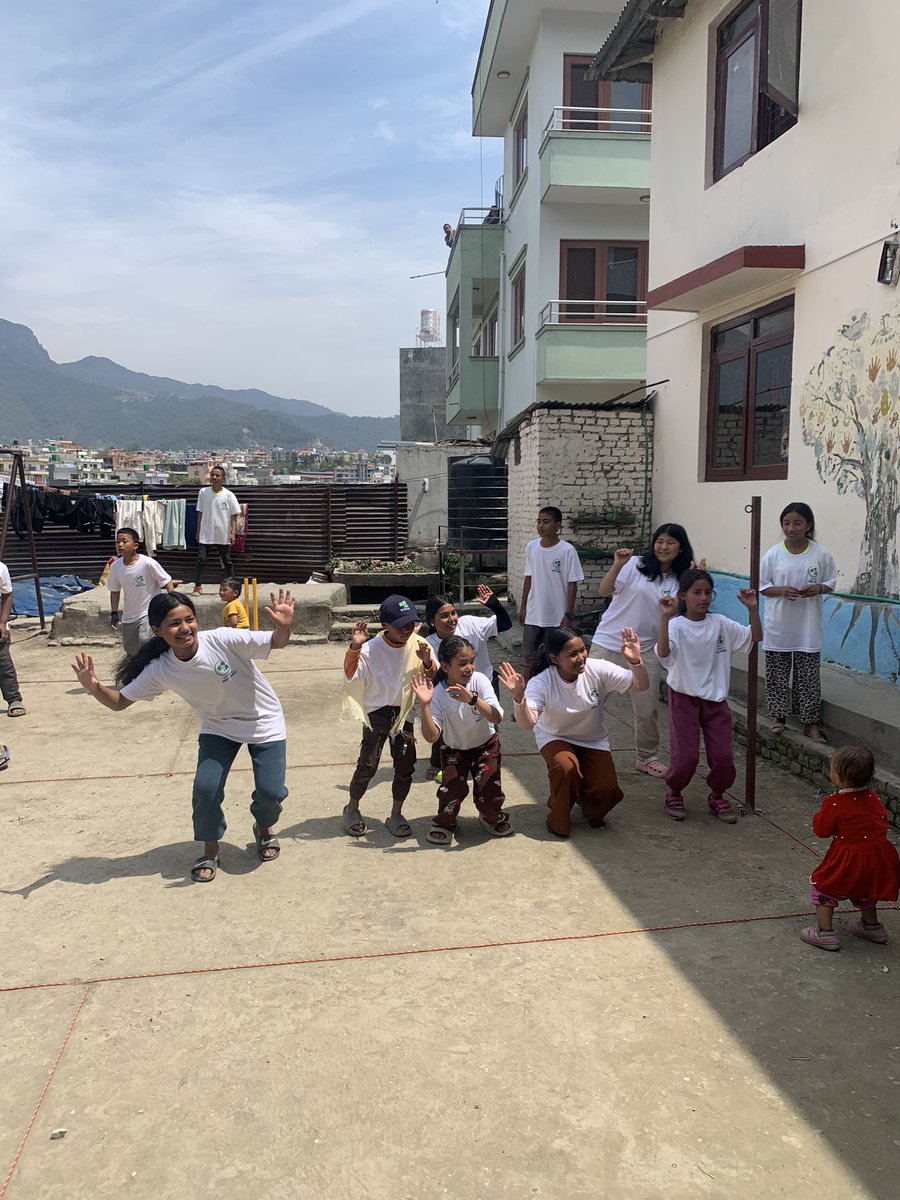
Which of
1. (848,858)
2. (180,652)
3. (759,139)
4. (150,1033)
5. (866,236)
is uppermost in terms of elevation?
(759,139)

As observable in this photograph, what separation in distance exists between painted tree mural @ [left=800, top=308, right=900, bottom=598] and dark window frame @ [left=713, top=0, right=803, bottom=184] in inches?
86.4

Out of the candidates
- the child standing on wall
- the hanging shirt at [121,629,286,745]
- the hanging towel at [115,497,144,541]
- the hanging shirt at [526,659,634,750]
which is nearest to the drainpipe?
the hanging towel at [115,497,144,541]

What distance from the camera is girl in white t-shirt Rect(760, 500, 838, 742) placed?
530 centimetres

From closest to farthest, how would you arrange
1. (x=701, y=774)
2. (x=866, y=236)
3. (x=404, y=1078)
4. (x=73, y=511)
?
(x=404, y=1078) < (x=701, y=774) < (x=866, y=236) < (x=73, y=511)

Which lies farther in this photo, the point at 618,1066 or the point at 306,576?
the point at 306,576

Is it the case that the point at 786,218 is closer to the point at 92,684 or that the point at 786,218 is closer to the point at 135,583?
the point at 135,583

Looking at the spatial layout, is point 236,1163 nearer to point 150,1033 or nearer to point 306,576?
point 150,1033

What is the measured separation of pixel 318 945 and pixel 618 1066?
1347 mm

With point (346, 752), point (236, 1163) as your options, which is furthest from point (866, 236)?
point (236, 1163)

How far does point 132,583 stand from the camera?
24.9 feet

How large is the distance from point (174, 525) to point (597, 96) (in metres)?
10.0

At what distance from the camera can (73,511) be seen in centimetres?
1331

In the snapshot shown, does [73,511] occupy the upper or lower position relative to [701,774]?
upper

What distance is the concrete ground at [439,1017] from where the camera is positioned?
2318 mm
